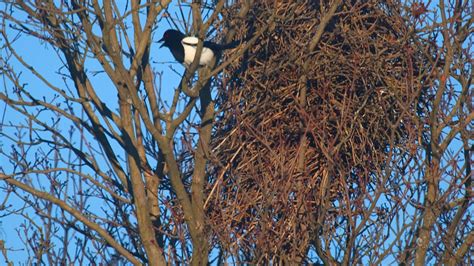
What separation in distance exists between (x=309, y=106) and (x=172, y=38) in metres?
1.16

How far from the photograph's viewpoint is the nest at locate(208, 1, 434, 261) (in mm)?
5680

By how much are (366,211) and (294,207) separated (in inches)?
30.6

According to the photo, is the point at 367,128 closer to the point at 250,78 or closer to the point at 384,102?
the point at 384,102

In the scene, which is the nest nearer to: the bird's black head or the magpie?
the magpie

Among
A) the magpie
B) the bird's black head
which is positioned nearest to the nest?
the magpie

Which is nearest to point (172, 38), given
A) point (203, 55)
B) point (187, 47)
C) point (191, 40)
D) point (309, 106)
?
point (187, 47)

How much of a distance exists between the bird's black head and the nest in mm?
598

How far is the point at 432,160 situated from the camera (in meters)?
5.17

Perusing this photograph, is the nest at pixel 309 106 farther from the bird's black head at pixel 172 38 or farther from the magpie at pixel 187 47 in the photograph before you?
the bird's black head at pixel 172 38

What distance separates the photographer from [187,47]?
20.7 feet

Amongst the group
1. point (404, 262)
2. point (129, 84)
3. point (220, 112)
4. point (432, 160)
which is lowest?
point (404, 262)

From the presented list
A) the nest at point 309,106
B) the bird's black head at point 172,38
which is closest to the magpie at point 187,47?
the bird's black head at point 172,38

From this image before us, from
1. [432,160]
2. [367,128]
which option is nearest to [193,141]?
[367,128]

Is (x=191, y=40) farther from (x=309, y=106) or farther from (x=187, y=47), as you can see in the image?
(x=309, y=106)
